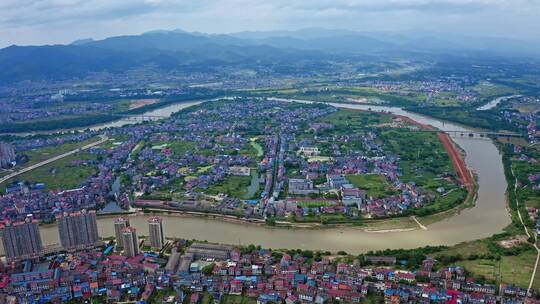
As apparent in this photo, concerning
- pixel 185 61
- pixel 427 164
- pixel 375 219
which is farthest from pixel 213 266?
pixel 185 61

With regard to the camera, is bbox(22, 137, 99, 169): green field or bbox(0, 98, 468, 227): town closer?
bbox(0, 98, 468, 227): town

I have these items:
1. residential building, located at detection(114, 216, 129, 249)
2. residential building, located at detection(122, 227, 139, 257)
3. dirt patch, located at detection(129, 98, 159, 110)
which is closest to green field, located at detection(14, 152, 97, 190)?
residential building, located at detection(114, 216, 129, 249)

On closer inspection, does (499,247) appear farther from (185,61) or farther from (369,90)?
(185,61)

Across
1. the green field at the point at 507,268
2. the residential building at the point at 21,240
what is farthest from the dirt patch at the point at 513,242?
the residential building at the point at 21,240

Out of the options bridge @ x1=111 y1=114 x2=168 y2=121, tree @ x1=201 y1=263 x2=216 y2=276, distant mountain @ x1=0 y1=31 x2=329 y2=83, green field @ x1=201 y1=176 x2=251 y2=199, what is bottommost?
green field @ x1=201 y1=176 x2=251 y2=199

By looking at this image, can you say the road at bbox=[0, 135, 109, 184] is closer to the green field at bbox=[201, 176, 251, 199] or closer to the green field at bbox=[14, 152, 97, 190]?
the green field at bbox=[14, 152, 97, 190]

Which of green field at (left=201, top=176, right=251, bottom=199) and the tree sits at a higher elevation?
the tree

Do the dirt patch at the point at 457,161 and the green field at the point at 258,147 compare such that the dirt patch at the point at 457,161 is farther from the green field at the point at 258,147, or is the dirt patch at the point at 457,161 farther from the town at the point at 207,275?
the green field at the point at 258,147

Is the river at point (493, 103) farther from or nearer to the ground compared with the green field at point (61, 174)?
farther from the ground

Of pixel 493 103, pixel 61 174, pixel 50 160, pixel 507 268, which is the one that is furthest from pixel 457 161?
pixel 493 103

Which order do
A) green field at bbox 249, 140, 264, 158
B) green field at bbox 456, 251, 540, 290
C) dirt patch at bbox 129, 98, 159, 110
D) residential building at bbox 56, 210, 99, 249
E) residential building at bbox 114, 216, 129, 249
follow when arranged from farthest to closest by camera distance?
1. dirt patch at bbox 129, 98, 159, 110
2. green field at bbox 249, 140, 264, 158
3. residential building at bbox 56, 210, 99, 249
4. residential building at bbox 114, 216, 129, 249
5. green field at bbox 456, 251, 540, 290

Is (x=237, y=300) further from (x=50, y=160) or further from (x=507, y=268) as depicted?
(x=50, y=160)
